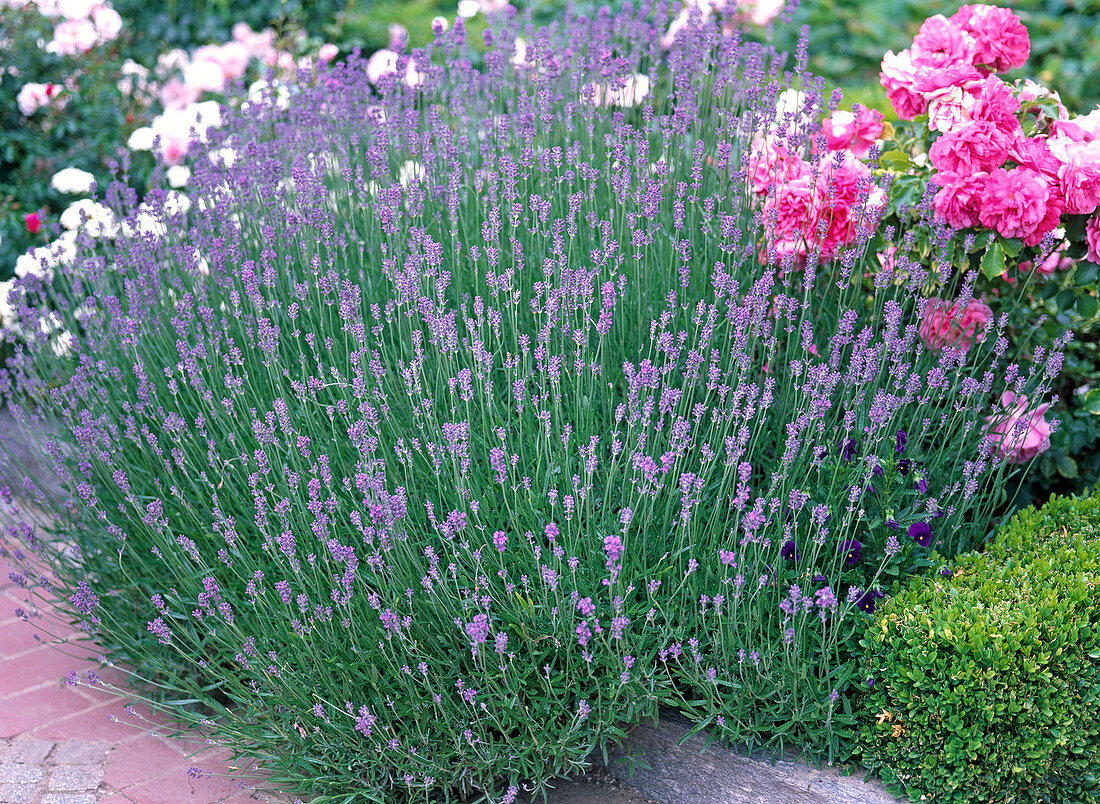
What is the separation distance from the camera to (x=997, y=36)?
3377 millimetres

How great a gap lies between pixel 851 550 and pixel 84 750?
7.90 ft

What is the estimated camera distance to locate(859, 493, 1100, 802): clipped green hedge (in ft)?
7.93

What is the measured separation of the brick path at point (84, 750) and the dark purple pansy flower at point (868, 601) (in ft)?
5.70

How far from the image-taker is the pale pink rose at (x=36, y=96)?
5.83 m

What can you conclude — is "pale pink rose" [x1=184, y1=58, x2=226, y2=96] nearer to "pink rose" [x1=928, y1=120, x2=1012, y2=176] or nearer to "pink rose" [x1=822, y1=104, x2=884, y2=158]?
"pink rose" [x1=822, y1=104, x2=884, y2=158]

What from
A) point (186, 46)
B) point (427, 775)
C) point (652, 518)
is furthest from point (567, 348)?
point (186, 46)

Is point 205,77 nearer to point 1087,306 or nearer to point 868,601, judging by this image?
point 1087,306

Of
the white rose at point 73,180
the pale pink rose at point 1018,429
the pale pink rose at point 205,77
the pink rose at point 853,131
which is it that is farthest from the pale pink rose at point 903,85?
the pale pink rose at point 205,77

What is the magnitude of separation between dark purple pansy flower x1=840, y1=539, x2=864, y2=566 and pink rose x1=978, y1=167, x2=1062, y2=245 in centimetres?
115

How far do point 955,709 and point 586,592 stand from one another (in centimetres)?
95

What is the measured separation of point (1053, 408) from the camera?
369 cm

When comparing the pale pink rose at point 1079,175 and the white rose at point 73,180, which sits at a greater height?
the pale pink rose at point 1079,175

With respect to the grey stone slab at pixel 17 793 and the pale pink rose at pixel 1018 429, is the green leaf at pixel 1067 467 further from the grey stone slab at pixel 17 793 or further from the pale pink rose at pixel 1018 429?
the grey stone slab at pixel 17 793

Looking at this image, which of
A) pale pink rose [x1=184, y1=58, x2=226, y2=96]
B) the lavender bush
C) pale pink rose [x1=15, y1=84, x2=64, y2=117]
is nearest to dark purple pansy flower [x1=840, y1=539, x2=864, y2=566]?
the lavender bush
